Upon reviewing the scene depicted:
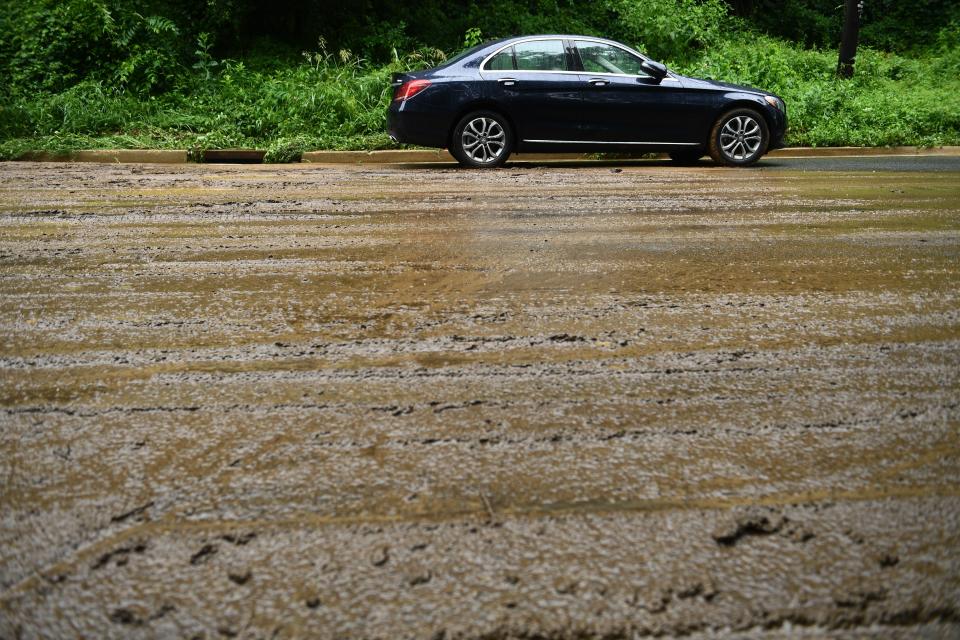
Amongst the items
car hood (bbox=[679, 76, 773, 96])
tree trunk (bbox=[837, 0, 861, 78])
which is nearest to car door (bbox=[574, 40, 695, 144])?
car hood (bbox=[679, 76, 773, 96])

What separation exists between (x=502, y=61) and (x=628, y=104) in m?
1.68

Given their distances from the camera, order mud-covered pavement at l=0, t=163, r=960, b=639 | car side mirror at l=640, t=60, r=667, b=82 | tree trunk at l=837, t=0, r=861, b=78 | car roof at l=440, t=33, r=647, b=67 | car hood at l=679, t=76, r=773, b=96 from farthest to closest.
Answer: tree trunk at l=837, t=0, r=861, b=78, car hood at l=679, t=76, r=773, b=96, car side mirror at l=640, t=60, r=667, b=82, car roof at l=440, t=33, r=647, b=67, mud-covered pavement at l=0, t=163, r=960, b=639

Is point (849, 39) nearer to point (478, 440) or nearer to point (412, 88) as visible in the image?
point (412, 88)

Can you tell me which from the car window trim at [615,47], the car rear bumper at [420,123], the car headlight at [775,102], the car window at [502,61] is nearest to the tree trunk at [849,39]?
the car headlight at [775,102]

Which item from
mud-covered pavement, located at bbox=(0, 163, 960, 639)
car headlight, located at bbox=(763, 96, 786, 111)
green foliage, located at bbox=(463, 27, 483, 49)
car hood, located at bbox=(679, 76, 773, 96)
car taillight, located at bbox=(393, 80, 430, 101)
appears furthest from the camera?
green foliage, located at bbox=(463, 27, 483, 49)

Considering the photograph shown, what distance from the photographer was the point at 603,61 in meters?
11.7

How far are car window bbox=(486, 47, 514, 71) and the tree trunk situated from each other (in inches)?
442

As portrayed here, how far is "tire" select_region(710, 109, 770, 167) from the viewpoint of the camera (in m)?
11.6

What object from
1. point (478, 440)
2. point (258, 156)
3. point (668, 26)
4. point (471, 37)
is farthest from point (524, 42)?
point (478, 440)

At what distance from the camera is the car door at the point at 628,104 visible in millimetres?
11477

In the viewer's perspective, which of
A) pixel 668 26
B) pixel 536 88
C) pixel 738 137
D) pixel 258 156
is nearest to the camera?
pixel 536 88

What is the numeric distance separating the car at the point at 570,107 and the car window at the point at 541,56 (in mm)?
13

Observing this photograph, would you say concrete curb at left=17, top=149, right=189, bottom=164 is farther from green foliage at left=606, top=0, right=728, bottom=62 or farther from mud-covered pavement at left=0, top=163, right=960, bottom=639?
green foliage at left=606, top=0, right=728, bottom=62

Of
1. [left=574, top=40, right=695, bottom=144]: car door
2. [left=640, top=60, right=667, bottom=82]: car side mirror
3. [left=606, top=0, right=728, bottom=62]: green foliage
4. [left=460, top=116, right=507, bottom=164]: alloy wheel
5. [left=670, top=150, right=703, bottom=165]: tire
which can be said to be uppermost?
[left=606, top=0, right=728, bottom=62]: green foliage
